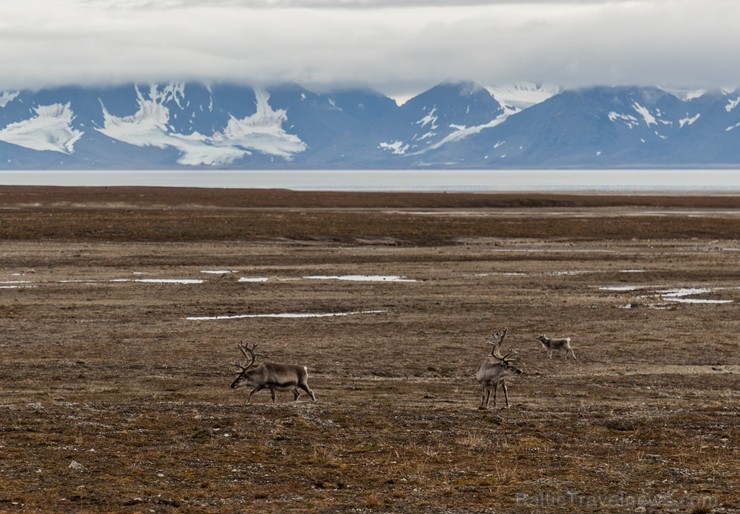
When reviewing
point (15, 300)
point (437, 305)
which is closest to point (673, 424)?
point (437, 305)

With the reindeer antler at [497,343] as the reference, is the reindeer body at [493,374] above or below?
below

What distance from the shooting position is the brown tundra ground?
1274cm

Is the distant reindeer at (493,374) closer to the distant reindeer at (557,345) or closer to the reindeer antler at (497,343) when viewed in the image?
the reindeer antler at (497,343)

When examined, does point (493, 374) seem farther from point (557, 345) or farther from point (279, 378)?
point (557, 345)

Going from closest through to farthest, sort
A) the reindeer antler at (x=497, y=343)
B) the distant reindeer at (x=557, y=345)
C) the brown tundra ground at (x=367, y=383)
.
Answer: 1. the brown tundra ground at (x=367, y=383)
2. the reindeer antler at (x=497, y=343)
3. the distant reindeer at (x=557, y=345)

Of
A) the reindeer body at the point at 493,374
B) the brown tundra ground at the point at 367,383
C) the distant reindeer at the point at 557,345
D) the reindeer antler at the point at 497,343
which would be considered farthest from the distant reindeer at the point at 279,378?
the distant reindeer at the point at 557,345

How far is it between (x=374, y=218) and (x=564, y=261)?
88.1 feet

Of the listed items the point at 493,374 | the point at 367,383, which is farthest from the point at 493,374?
the point at 367,383

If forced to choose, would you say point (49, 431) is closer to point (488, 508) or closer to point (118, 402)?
point (118, 402)

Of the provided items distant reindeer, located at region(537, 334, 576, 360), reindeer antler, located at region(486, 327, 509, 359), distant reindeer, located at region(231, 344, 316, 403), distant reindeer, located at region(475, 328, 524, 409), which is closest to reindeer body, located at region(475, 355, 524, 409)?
distant reindeer, located at region(475, 328, 524, 409)

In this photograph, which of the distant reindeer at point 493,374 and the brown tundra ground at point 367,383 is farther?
the distant reindeer at point 493,374

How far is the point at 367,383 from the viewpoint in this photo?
66.9 ft

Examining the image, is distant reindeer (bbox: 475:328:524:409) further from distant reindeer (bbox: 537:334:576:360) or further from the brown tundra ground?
distant reindeer (bbox: 537:334:576:360)

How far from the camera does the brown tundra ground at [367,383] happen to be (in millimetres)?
12742
